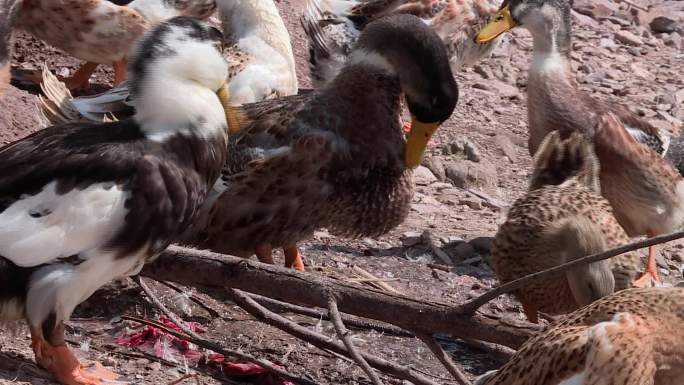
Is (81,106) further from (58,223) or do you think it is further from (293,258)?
(58,223)

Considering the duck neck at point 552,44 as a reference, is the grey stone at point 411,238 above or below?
below

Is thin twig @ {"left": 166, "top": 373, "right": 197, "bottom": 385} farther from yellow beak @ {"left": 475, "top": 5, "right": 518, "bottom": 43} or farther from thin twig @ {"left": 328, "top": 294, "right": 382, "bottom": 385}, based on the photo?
yellow beak @ {"left": 475, "top": 5, "right": 518, "bottom": 43}

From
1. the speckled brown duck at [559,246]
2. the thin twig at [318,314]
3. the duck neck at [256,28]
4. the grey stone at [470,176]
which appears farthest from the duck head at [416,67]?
the grey stone at [470,176]

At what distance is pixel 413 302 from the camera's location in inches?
187

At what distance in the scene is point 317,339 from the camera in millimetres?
4848

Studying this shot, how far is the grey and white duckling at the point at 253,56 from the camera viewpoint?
6.88 m

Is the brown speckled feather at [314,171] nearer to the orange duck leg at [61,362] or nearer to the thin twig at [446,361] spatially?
the thin twig at [446,361]

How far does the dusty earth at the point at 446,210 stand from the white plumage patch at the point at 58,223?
1.52ft

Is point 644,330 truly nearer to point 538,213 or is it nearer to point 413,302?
point 413,302

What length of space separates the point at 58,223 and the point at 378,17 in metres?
4.70

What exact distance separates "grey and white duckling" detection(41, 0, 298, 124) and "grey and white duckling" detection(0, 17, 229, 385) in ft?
5.37

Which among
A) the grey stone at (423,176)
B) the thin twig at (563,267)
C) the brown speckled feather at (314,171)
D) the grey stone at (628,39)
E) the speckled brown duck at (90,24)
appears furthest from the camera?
the grey stone at (628,39)

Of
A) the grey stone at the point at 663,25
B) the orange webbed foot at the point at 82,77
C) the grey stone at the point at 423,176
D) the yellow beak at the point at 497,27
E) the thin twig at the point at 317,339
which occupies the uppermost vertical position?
the thin twig at the point at 317,339

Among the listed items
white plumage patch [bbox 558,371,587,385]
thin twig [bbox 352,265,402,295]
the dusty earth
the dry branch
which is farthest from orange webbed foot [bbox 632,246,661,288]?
white plumage patch [bbox 558,371,587,385]
